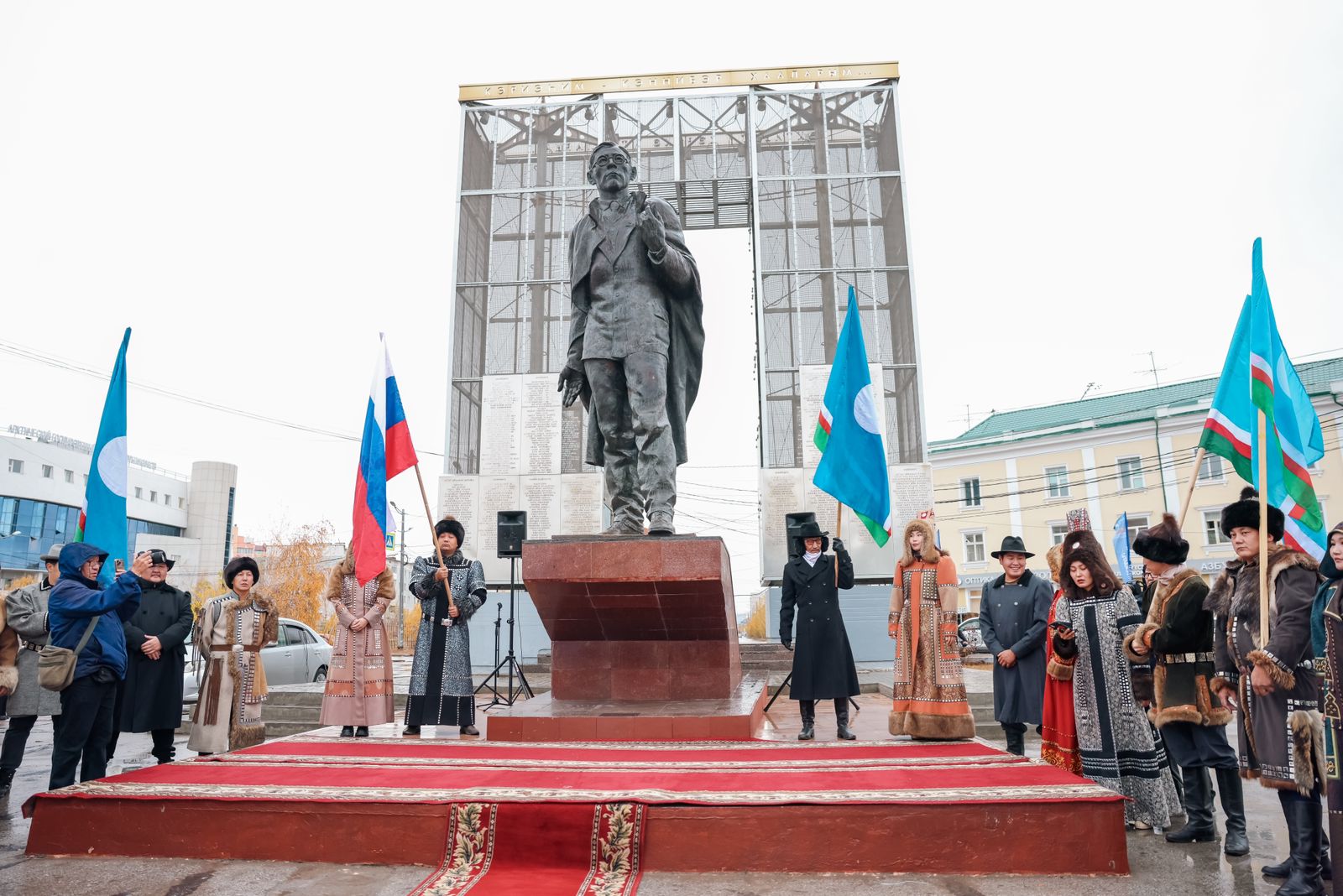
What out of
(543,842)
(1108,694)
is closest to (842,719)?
(1108,694)

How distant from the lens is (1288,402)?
3.79 m

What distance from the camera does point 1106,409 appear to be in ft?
100

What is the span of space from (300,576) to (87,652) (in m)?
28.1

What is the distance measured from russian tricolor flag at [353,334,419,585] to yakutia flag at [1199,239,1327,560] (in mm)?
4415

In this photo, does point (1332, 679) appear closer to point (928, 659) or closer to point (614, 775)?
point (928, 659)

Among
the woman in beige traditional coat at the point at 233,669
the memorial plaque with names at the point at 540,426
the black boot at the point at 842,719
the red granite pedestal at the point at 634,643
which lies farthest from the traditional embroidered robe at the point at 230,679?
the memorial plaque with names at the point at 540,426

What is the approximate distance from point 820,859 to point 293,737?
332 centimetres

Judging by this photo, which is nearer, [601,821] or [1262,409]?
Answer: [601,821]

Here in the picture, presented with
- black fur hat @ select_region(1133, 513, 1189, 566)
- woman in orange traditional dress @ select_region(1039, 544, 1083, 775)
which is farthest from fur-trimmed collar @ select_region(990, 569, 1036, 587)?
black fur hat @ select_region(1133, 513, 1189, 566)

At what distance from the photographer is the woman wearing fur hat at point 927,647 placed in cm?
466

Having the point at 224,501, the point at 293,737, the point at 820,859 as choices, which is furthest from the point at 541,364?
the point at 224,501

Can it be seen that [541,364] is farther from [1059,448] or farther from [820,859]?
[1059,448]

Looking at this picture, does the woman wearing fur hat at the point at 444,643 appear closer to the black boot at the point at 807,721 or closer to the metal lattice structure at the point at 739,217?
the black boot at the point at 807,721

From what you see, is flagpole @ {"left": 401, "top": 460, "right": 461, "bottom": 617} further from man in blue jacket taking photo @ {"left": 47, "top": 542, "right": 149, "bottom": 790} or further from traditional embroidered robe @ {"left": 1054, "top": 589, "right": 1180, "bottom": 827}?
traditional embroidered robe @ {"left": 1054, "top": 589, "right": 1180, "bottom": 827}
